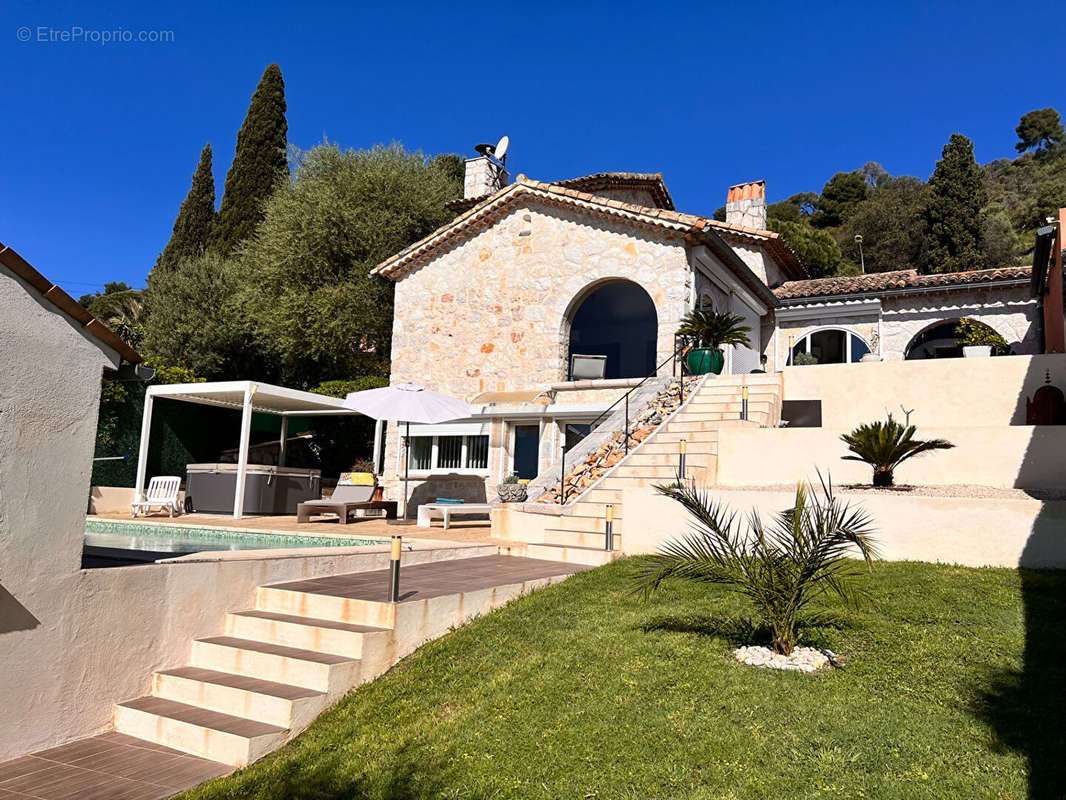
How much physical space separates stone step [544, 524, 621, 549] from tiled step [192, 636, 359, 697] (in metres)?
5.45

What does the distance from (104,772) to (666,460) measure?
1009cm

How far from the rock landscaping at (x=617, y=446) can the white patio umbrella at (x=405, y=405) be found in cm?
354

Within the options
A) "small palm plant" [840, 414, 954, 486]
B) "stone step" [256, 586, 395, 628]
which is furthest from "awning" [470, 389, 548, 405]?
"stone step" [256, 586, 395, 628]

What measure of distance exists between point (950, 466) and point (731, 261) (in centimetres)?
1208

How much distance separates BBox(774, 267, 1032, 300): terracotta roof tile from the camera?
921 inches

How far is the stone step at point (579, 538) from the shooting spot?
11156mm

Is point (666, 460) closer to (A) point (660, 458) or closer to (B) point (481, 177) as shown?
(A) point (660, 458)

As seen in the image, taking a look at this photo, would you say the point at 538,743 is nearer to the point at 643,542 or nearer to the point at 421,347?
the point at 643,542

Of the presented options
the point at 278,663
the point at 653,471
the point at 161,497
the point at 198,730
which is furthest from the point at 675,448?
the point at 161,497

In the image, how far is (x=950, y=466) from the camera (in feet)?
39.5

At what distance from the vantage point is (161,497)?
18031 millimetres

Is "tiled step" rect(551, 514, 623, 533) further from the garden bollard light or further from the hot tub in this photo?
the hot tub

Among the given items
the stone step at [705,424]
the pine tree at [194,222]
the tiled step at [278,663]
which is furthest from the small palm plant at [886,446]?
the pine tree at [194,222]

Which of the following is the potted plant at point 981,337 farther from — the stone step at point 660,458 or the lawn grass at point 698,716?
the lawn grass at point 698,716
